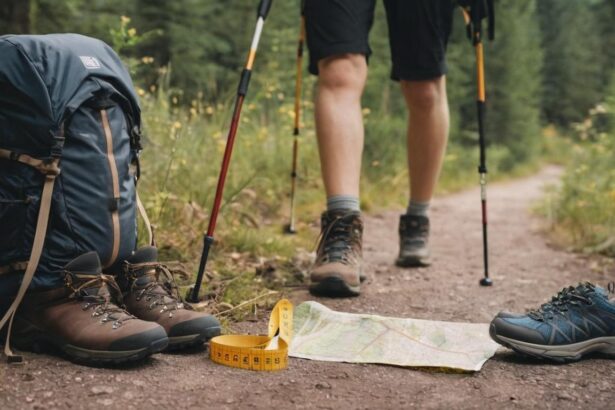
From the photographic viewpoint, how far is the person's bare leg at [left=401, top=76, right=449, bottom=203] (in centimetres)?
378

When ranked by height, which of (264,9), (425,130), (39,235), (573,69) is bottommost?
(39,235)

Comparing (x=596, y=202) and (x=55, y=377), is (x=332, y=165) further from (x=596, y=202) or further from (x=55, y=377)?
(x=596, y=202)

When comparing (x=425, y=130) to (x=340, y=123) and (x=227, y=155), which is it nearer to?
(x=340, y=123)

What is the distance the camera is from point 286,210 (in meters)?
5.26

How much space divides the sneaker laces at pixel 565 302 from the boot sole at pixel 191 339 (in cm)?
101

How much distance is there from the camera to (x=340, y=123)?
3264mm

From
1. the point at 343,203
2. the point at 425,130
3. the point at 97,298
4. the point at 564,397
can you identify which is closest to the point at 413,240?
the point at 425,130

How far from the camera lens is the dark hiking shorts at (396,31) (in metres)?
3.23

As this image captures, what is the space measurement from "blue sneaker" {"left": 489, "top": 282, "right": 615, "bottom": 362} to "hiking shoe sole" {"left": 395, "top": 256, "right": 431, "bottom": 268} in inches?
63.1

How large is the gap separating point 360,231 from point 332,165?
0.32 metres

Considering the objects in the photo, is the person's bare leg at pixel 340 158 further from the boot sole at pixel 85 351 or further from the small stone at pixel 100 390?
the small stone at pixel 100 390

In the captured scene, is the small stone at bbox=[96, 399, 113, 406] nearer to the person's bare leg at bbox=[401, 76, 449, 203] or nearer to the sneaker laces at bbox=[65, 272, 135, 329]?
the sneaker laces at bbox=[65, 272, 135, 329]

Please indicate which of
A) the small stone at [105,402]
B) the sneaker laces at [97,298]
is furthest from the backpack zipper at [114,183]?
the small stone at [105,402]

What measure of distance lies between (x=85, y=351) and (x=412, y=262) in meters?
2.27
